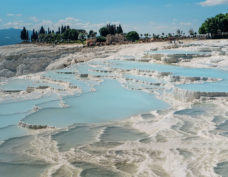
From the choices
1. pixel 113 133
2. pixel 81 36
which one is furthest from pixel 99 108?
pixel 81 36

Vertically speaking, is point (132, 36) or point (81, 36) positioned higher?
point (81, 36)

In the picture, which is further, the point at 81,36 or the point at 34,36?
the point at 34,36

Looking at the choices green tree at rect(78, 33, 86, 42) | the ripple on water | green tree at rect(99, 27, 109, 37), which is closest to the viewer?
the ripple on water

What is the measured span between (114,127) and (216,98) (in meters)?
3.03

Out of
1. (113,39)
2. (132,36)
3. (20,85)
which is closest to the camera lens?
(20,85)

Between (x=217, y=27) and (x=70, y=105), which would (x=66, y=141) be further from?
(x=217, y=27)

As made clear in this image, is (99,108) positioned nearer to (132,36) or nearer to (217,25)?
(217,25)

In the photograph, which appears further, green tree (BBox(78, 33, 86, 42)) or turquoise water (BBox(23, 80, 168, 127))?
green tree (BBox(78, 33, 86, 42))

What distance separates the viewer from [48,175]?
3.81m

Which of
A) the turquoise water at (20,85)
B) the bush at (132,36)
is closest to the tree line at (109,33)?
the bush at (132,36)

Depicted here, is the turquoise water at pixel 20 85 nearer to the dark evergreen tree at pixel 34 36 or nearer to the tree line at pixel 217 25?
the tree line at pixel 217 25

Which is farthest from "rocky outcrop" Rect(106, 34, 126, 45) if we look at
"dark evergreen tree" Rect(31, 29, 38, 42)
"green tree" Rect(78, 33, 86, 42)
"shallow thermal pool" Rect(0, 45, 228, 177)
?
"shallow thermal pool" Rect(0, 45, 228, 177)

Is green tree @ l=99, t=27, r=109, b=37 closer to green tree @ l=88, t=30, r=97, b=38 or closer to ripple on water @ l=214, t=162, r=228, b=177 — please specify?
green tree @ l=88, t=30, r=97, b=38

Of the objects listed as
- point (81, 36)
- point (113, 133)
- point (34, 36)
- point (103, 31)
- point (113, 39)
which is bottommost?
point (113, 133)
